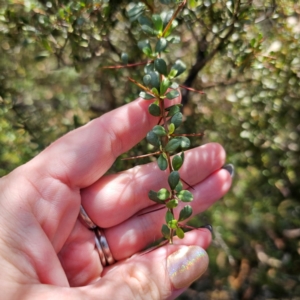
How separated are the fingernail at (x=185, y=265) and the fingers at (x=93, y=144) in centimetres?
44

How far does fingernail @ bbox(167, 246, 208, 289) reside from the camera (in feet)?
4.37

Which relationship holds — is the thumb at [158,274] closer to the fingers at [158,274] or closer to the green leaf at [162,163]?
the fingers at [158,274]

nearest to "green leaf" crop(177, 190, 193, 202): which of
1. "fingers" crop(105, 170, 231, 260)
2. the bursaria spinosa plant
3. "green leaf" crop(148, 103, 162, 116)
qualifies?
the bursaria spinosa plant

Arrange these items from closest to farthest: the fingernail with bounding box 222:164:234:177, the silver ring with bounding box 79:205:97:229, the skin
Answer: the skin, the silver ring with bounding box 79:205:97:229, the fingernail with bounding box 222:164:234:177

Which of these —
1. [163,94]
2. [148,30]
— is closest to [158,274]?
[163,94]

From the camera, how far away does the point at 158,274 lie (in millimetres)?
1326

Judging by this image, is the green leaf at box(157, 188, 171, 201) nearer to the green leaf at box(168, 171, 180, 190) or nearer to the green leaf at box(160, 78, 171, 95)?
the green leaf at box(168, 171, 180, 190)

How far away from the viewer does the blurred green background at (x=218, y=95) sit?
1.44m

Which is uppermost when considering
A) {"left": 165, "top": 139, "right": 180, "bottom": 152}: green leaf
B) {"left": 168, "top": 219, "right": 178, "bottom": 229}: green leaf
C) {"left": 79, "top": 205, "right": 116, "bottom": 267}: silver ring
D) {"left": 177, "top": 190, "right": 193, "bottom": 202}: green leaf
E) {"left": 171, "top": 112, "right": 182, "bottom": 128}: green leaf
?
{"left": 171, "top": 112, "right": 182, "bottom": 128}: green leaf

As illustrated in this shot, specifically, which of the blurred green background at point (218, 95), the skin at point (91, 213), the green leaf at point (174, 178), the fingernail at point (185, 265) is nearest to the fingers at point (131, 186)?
the skin at point (91, 213)

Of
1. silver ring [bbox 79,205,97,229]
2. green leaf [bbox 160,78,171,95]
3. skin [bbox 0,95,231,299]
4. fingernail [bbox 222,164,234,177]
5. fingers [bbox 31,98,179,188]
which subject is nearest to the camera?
green leaf [bbox 160,78,171,95]

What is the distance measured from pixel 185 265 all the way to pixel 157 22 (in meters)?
0.81

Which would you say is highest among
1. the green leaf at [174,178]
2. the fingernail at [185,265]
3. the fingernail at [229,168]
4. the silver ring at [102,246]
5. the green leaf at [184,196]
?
the green leaf at [174,178]

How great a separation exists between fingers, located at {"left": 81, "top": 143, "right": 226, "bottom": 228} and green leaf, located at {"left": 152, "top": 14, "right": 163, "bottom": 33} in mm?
588
